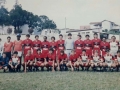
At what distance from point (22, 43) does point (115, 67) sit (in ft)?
12.2

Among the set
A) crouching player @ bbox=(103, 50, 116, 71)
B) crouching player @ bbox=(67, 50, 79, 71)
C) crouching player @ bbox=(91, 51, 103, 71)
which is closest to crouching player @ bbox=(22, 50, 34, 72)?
crouching player @ bbox=(67, 50, 79, 71)

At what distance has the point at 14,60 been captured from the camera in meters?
8.12

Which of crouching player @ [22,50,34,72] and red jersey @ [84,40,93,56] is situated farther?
red jersey @ [84,40,93,56]

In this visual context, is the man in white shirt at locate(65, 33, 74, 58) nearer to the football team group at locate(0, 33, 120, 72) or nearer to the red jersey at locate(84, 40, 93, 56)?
the football team group at locate(0, 33, 120, 72)

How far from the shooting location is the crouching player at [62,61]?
27.1 ft

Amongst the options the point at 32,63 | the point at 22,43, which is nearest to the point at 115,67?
the point at 32,63

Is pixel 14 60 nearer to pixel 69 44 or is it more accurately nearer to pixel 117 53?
pixel 69 44

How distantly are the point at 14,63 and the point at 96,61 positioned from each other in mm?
3071

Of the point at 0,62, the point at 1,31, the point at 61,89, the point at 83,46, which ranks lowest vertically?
the point at 61,89

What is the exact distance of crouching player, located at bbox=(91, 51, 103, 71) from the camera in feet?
26.0

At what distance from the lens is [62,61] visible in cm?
830

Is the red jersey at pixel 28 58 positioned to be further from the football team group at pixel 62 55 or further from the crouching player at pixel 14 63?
the crouching player at pixel 14 63

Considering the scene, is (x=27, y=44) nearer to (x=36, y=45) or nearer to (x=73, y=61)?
(x=36, y=45)

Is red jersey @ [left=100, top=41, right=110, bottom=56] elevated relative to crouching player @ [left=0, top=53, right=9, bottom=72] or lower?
elevated
